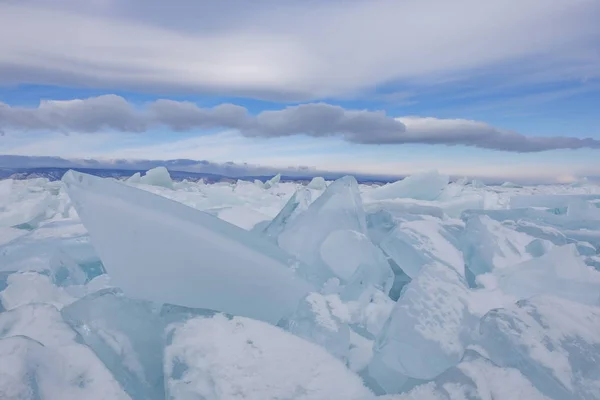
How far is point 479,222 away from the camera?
259cm

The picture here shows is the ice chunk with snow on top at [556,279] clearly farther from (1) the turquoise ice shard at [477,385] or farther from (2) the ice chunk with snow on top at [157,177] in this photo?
(2) the ice chunk with snow on top at [157,177]

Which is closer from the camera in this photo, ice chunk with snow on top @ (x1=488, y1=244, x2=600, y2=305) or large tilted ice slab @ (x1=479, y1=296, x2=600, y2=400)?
large tilted ice slab @ (x1=479, y1=296, x2=600, y2=400)

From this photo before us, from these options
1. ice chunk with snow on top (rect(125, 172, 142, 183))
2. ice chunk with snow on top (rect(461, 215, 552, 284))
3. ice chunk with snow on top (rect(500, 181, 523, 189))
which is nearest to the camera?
ice chunk with snow on top (rect(461, 215, 552, 284))

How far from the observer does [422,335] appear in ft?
4.98

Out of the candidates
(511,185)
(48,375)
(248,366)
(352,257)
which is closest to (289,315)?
(248,366)

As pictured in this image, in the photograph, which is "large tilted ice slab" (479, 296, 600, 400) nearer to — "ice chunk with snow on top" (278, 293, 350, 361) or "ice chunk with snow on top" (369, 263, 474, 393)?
"ice chunk with snow on top" (369, 263, 474, 393)

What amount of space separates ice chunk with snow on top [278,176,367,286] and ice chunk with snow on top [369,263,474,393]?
68cm

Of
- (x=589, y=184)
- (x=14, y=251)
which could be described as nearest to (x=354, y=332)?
(x=14, y=251)

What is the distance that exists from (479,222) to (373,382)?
1379 millimetres

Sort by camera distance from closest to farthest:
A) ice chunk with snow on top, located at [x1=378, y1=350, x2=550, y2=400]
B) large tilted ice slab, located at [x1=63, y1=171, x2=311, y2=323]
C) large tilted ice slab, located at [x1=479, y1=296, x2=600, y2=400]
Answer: ice chunk with snow on top, located at [x1=378, y1=350, x2=550, y2=400], large tilted ice slab, located at [x1=479, y1=296, x2=600, y2=400], large tilted ice slab, located at [x1=63, y1=171, x2=311, y2=323]

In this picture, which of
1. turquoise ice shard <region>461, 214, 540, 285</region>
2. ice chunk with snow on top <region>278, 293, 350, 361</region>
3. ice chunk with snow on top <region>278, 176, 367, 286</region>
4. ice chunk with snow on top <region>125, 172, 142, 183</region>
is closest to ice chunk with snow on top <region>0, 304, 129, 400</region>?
ice chunk with snow on top <region>278, 293, 350, 361</region>

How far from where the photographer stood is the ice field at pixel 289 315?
47.4 inches

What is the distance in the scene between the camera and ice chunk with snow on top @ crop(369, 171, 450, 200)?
5.70 metres

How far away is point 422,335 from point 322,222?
3.15ft
